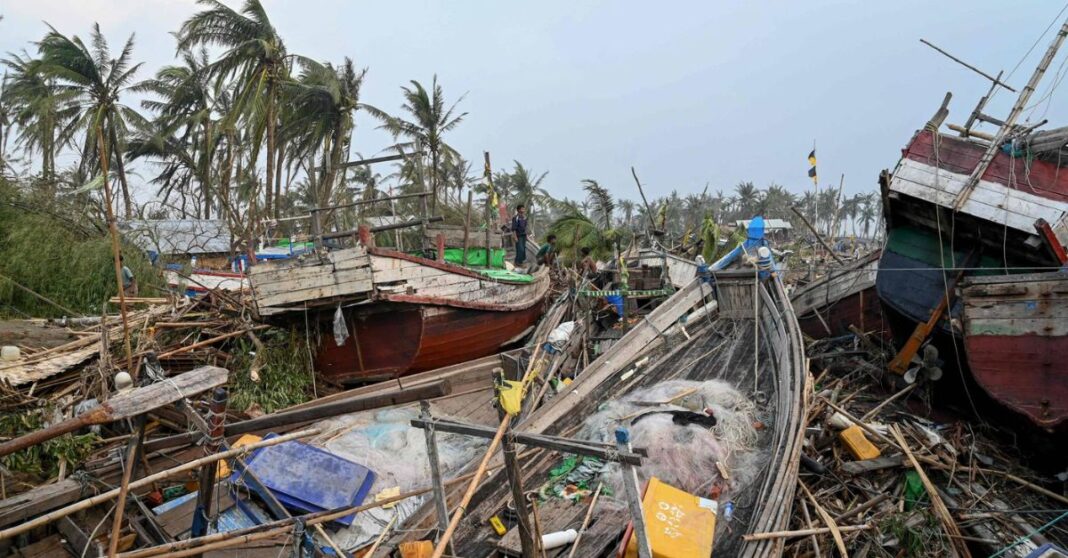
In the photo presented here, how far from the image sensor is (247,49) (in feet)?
49.4

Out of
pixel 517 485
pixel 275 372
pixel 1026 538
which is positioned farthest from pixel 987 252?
pixel 275 372

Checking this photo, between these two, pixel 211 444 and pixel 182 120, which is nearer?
pixel 211 444

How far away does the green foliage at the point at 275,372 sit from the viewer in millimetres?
7902

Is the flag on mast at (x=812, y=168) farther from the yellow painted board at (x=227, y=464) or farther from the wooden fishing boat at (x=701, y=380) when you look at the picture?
the yellow painted board at (x=227, y=464)

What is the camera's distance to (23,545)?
12.6 feet

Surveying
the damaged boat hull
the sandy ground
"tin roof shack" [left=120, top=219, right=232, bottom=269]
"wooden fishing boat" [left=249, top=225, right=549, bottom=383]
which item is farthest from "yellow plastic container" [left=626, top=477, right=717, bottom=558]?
"tin roof shack" [left=120, top=219, right=232, bottom=269]

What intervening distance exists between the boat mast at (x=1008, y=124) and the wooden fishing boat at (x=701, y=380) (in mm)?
2387

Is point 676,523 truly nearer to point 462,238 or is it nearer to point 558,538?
point 558,538

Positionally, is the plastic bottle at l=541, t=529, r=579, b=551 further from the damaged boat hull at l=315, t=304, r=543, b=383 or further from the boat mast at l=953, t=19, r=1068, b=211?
the boat mast at l=953, t=19, r=1068, b=211

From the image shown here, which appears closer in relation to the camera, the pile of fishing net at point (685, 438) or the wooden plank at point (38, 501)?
the wooden plank at point (38, 501)

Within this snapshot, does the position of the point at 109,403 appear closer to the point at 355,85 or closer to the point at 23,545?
the point at 23,545

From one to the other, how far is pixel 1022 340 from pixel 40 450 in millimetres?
10592

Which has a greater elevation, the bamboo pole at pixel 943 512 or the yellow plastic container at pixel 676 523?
the yellow plastic container at pixel 676 523

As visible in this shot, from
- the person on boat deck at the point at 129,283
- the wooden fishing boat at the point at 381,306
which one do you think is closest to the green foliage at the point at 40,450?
the wooden fishing boat at the point at 381,306
